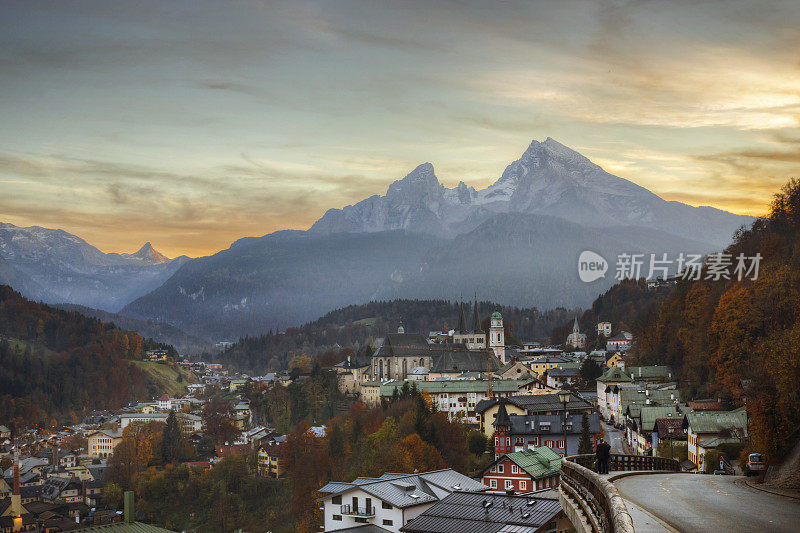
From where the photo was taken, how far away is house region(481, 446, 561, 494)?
58.4m

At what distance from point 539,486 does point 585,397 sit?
139ft

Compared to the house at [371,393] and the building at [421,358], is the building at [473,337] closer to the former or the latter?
the building at [421,358]

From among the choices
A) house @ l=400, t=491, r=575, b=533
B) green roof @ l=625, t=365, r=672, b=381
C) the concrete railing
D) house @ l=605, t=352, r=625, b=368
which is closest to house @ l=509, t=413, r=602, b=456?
green roof @ l=625, t=365, r=672, b=381

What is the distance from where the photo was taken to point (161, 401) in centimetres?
17575

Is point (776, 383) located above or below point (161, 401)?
above

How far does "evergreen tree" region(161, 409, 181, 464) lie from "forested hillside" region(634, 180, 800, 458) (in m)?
59.6

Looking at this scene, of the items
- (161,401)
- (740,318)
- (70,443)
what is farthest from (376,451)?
(161,401)

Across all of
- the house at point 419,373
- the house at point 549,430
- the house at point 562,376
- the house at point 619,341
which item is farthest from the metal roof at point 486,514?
the house at point 619,341

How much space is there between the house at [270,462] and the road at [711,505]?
7703cm

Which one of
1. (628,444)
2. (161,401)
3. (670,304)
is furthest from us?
(161,401)

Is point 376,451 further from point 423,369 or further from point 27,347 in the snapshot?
point 27,347

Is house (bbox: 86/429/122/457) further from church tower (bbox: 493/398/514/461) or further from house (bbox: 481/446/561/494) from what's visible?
house (bbox: 481/446/561/494)

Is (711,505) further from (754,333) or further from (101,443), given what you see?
(101,443)

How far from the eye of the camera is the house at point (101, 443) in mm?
129250
